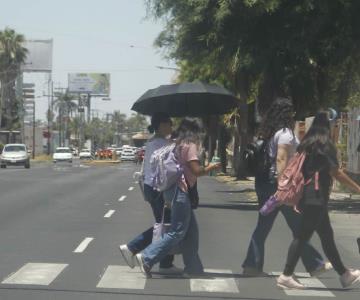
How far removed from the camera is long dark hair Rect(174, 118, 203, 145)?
9.34 metres

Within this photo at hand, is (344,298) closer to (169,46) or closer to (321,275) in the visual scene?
(321,275)

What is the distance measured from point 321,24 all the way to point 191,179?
10734mm

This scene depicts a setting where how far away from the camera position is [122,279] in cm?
939

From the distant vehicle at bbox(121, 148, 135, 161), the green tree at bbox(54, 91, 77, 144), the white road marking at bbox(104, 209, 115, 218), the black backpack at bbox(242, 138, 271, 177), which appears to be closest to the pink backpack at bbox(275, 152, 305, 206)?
the black backpack at bbox(242, 138, 271, 177)

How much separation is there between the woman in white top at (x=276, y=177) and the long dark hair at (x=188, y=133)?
0.77 metres

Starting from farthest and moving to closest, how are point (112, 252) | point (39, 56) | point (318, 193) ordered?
point (39, 56) → point (112, 252) → point (318, 193)

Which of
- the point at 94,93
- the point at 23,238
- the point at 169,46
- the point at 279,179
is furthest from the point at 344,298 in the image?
the point at 94,93

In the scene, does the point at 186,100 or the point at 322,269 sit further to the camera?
the point at 186,100

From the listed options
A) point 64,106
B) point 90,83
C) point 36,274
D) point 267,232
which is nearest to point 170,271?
point 267,232

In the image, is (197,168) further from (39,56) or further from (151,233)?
(39,56)

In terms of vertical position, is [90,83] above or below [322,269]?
above

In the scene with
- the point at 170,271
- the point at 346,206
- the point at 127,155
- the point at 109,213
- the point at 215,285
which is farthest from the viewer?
the point at 127,155

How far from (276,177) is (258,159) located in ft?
1.00

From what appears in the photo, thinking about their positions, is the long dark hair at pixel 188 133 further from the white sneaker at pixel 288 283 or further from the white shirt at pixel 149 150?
the white sneaker at pixel 288 283
